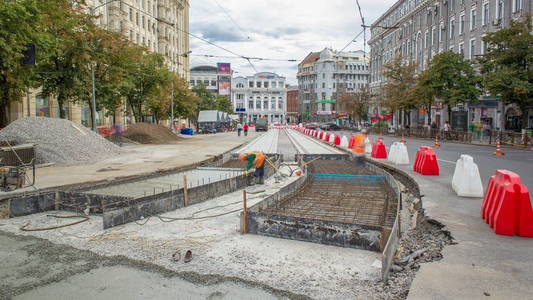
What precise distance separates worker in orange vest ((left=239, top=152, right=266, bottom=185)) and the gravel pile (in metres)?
9.38

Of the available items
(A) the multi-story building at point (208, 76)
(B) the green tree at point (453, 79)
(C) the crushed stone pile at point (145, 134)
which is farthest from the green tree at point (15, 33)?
(A) the multi-story building at point (208, 76)

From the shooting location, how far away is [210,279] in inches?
194


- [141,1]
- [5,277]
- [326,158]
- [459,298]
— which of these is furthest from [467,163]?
[141,1]

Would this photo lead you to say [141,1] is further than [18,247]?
Yes

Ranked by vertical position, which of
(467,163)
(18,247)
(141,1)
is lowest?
(18,247)

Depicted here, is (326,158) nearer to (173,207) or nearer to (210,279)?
(173,207)

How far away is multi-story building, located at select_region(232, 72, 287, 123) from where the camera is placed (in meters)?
138

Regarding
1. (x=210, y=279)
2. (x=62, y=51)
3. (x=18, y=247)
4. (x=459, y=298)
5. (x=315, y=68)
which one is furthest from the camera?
(x=315, y=68)

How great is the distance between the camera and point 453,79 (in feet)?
115

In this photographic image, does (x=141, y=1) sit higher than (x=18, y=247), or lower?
higher

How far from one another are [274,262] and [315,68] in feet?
419

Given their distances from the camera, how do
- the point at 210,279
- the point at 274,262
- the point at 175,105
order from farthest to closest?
1. the point at 175,105
2. the point at 274,262
3. the point at 210,279

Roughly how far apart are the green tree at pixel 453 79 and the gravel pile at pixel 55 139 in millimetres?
29269

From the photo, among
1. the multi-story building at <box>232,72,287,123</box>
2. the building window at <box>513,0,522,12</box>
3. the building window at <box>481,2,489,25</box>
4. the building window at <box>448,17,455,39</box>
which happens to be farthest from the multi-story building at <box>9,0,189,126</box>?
the multi-story building at <box>232,72,287,123</box>
